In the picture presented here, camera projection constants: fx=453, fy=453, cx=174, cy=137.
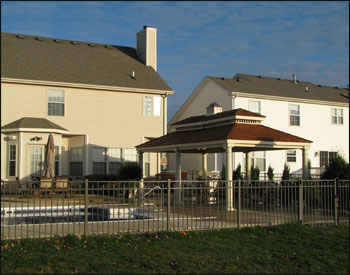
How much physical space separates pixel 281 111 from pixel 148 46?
9841mm

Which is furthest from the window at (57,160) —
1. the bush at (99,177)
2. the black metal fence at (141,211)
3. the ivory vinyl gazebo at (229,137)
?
the black metal fence at (141,211)

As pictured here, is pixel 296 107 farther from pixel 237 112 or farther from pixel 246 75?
pixel 237 112

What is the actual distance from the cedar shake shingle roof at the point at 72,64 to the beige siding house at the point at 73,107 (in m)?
0.05

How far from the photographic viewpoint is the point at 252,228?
11.8 m

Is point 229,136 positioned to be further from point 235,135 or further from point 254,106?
point 254,106

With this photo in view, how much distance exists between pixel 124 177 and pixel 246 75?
15.3 m

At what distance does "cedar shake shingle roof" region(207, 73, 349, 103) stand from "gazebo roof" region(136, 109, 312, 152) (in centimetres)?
912

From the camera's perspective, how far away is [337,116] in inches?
1287

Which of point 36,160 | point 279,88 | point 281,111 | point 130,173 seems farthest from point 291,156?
point 36,160

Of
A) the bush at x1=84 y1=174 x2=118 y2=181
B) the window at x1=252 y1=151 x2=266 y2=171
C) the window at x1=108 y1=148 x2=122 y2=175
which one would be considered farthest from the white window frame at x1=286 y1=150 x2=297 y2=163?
the bush at x1=84 y1=174 x2=118 y2=181

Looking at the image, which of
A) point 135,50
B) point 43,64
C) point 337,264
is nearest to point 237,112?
point 337,264

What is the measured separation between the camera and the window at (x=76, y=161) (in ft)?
85.6

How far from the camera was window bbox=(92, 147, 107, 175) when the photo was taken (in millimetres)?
26297

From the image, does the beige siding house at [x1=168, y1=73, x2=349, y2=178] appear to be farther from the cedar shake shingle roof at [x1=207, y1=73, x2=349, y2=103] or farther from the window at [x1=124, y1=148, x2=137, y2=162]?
the window at [x1=124, y1=148, x2=137, y2=162]
